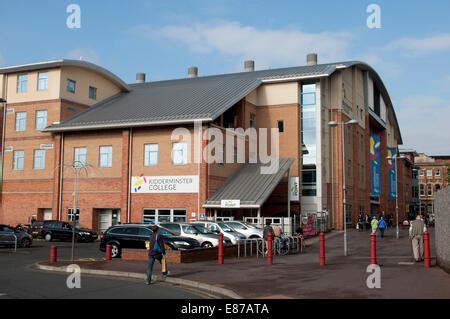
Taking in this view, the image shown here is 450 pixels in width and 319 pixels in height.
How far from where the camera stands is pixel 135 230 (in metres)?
23.4

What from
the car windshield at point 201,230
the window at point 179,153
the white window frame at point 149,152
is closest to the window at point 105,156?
the white window frame at point 149,152

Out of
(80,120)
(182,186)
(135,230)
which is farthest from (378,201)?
(135,230)

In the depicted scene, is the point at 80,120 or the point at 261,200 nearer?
the point at 261,200

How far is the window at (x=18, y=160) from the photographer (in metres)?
43.6

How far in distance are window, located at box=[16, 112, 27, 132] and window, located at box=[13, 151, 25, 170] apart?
190cm

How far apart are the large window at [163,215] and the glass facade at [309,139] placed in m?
12.9

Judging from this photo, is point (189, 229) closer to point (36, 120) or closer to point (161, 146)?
point (161, 146)

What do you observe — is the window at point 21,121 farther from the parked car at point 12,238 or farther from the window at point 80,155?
the parked car at point 12,238

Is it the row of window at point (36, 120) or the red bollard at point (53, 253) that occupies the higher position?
the row of window at point (36, 120)

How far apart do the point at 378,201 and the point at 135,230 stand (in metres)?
45.0

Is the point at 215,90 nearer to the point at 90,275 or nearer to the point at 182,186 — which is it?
the point at 182,186

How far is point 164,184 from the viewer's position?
125 feet

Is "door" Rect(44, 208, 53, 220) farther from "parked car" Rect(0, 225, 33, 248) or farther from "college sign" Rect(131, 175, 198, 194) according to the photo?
"parked car" Rect(0, 225, 33, 248)
